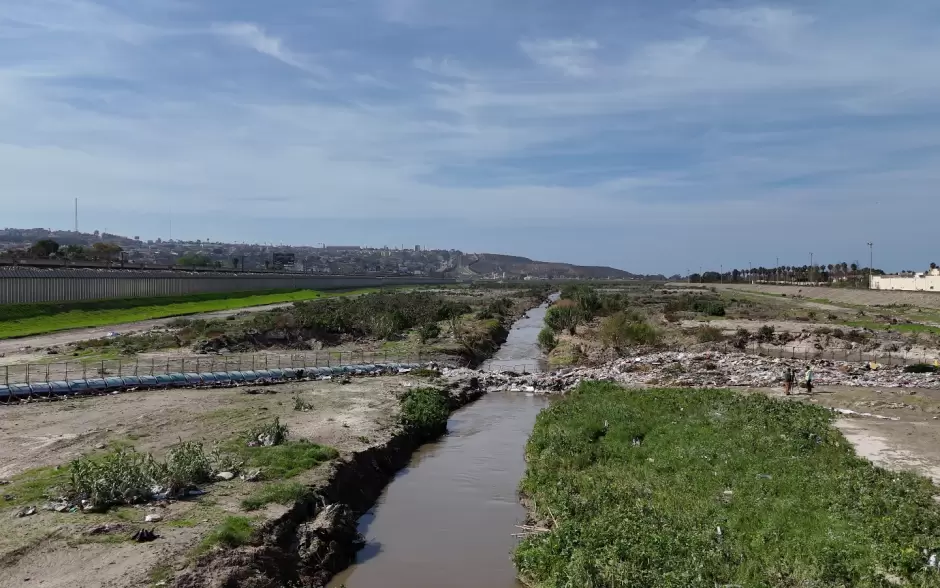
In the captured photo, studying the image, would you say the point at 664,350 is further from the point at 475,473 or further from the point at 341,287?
the point at 341,287

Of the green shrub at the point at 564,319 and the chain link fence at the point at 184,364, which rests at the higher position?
the green shrub at the point at 564,319

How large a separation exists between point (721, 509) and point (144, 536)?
10.4 meters

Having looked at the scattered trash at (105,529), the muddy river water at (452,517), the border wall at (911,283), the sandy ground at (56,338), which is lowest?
the muddy river water at (452,517)

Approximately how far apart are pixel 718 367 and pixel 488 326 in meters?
27.4

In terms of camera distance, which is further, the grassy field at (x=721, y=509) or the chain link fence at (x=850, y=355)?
the chain link fence at (x=850, y=355)

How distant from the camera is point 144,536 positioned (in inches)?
481

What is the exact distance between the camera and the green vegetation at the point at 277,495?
14445 millimetres

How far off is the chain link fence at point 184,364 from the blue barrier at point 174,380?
96cm

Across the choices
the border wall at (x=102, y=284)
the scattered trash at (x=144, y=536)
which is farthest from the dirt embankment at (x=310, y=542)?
the border wall at (x=102, y=284)

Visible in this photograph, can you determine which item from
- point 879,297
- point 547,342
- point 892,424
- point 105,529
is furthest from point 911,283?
point 105,529

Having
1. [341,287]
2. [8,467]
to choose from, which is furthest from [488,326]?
[341,287]

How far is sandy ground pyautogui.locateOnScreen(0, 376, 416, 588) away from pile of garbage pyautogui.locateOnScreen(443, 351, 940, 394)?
641 cm

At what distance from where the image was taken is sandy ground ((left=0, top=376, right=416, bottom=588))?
11.3 metres

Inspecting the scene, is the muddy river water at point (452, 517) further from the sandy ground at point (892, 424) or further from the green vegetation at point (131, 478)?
the sandy ground at point (892, 424)
